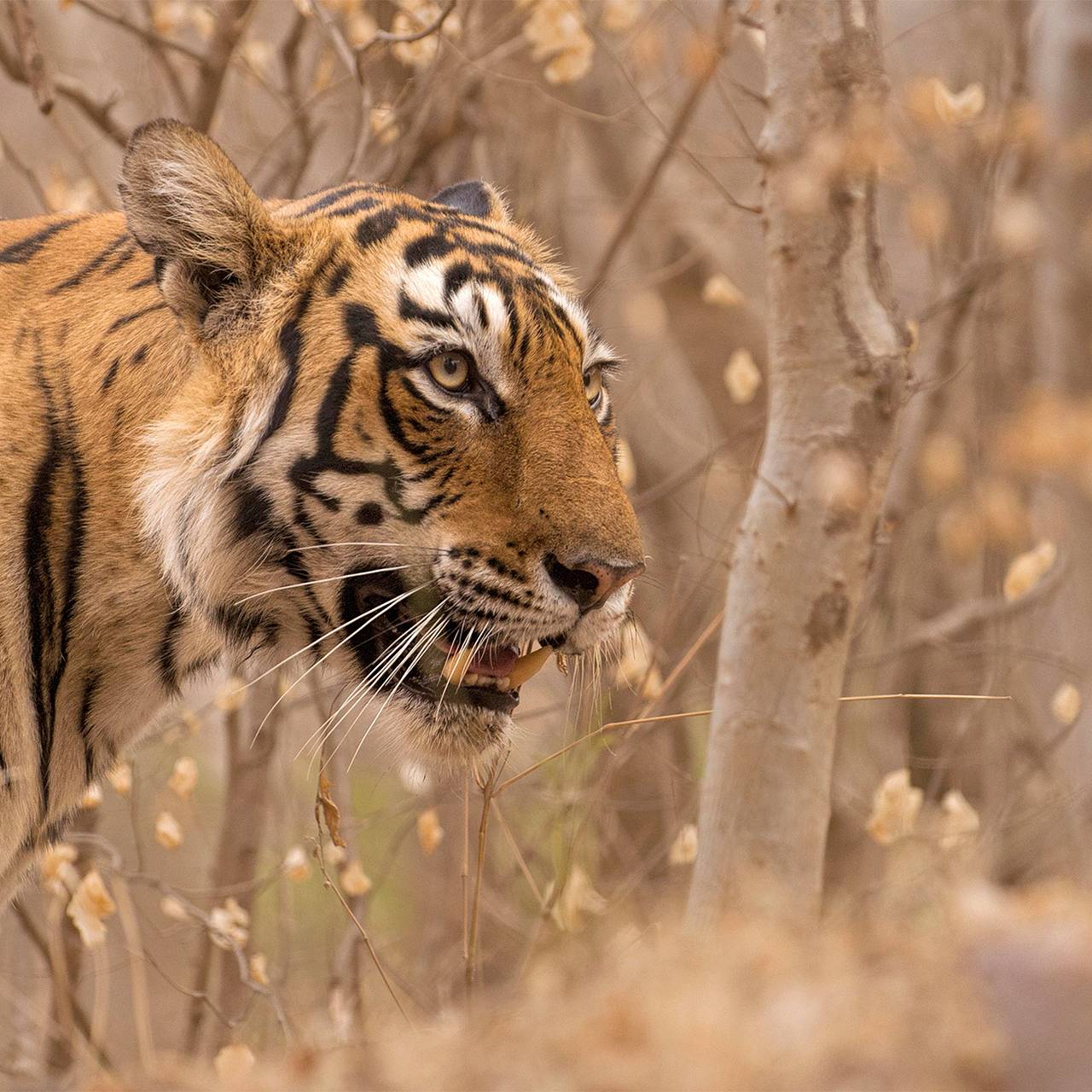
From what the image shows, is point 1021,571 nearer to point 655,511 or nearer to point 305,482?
point 655,511

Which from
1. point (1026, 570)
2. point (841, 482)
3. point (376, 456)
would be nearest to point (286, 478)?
point (376, 456)

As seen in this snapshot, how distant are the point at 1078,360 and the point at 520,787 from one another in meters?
3.17

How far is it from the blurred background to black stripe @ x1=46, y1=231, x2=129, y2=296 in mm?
855

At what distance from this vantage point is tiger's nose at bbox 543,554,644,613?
8.64ft

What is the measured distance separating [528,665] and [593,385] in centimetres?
66

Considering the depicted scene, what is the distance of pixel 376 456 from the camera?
280 centimetres

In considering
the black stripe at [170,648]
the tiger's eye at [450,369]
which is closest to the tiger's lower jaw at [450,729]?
the black stripe at [170,648]

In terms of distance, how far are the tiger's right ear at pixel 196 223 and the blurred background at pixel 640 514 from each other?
0.95 metres

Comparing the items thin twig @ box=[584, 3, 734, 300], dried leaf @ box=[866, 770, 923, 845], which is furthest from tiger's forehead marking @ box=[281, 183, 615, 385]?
dried leaf @ box=[866, 770, 923, 845]

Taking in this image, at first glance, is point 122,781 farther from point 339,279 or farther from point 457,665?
point 339,279

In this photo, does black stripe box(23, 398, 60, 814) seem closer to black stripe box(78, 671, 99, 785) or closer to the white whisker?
black stripe box(78, 671, 99, 785)

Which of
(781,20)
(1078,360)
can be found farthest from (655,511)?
(781,20)

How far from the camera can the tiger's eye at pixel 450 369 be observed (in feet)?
9.21

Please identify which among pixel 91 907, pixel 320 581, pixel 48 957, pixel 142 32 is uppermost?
pixel 142 32
